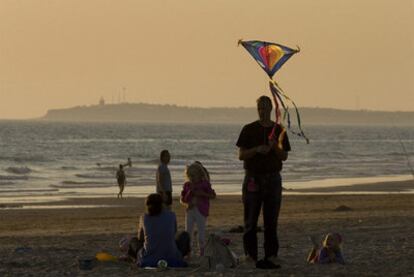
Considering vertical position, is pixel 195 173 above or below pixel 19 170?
above

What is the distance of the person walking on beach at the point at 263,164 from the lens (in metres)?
11.1

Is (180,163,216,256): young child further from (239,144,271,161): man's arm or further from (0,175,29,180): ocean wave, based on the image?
(0,175,29,180): ocean wave

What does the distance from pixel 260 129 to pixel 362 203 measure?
59.1ft

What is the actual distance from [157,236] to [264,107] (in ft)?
5.40

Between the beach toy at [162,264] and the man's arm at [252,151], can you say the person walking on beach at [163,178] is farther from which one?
the man's arm at [252,151]

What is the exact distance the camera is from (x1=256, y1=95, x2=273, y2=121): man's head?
11148 mm

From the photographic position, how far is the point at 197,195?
12727mm

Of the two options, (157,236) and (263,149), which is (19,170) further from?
(263,149)

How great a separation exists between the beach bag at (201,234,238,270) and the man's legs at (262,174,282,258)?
397mm

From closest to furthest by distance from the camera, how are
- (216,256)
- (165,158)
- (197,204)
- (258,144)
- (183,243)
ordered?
(258,144) → (216,256) → (183,243) → (197,204) → (165,158)

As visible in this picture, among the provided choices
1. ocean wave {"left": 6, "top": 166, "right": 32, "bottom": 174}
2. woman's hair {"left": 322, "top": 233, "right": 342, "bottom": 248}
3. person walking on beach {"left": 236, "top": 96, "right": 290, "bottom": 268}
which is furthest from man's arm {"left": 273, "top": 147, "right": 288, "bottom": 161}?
ocean wave {"left": 6, "top": 166, "right": 32, "bottom": 174}

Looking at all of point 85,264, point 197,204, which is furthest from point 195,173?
point 85,264

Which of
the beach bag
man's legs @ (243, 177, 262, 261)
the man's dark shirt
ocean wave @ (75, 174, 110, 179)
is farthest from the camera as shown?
ocean wave @ (75, 174, 110, 179)

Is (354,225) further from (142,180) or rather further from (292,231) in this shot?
(142,180)
